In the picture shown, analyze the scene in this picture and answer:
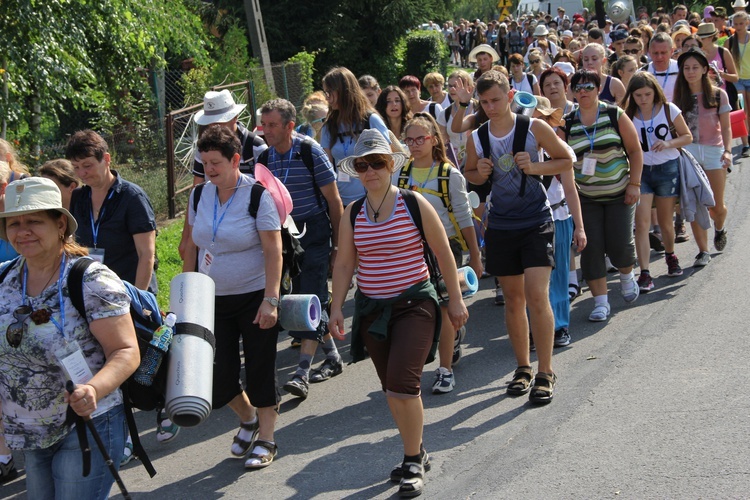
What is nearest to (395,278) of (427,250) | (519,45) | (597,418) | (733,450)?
(427,250)

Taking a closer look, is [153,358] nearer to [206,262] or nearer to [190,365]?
[190,365]

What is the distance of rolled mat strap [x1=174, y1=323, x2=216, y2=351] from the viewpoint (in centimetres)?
456

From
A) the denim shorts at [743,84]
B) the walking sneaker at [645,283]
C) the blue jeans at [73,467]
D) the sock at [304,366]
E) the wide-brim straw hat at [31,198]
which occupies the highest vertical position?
the wide-brim straw hat at [31,198]

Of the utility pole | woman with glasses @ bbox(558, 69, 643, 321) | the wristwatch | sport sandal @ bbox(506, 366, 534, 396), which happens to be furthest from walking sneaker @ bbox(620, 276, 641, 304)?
the utility pole

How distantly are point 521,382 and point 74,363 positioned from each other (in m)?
3.60

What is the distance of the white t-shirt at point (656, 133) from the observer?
354 inches

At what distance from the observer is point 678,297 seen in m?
8.63

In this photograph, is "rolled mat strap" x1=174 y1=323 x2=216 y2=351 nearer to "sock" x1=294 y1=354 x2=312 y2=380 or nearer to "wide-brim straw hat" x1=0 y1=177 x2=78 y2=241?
"wide-brim straw hat" x1=0 y1=177 x2=78 y2=241

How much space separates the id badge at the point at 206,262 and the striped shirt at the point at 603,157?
12.0ft

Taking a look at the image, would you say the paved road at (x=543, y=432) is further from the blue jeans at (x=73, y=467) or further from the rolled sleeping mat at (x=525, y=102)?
the rolled sleeping mat at (x=525, y=102)

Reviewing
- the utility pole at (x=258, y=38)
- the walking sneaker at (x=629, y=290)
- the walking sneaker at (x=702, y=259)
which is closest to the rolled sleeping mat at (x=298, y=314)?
the walking sneaker at (x=629, y=290)

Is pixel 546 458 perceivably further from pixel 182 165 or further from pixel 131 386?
pixel 182 165

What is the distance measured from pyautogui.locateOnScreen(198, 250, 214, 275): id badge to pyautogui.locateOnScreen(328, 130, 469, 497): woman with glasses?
82 centimetres

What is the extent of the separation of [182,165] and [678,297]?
279 inches
